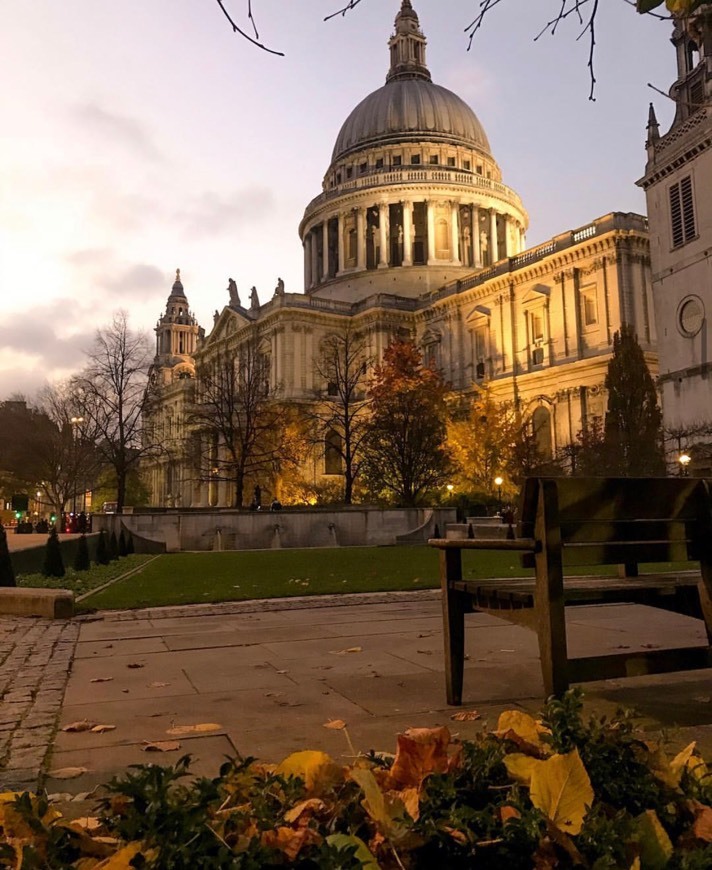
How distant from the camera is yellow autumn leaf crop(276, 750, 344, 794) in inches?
92.0

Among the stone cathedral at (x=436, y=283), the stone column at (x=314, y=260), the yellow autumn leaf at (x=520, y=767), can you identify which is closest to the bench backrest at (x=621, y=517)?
the yellow autumn leaf at (x=520, y=767)

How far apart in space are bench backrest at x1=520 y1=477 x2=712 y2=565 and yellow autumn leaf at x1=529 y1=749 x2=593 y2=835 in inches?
61.4

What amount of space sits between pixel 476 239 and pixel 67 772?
78.0 meters

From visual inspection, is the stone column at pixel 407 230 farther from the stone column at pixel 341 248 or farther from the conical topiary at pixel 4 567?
the conical topiary at pixel 4 567

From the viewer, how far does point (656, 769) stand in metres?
2.45

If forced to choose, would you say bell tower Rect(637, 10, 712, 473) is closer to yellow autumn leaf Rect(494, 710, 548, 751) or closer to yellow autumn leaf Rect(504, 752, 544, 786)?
yellow autumn leaf Rect(494, 710, 548, 751)

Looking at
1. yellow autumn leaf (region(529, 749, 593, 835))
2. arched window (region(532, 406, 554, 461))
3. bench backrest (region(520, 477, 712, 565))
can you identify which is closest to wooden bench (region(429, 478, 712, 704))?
bench backrest (region(520, 477, 712, 565))

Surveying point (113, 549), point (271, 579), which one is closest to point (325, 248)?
point (113, 549)

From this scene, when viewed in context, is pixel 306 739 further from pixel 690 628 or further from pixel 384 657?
pixel 690 628

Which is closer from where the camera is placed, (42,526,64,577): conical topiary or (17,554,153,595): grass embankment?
(17,554,153,595): grass embankment

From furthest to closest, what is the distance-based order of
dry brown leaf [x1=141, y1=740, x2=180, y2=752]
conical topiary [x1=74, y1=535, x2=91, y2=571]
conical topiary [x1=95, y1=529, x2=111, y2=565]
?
conical topiary [x1=95, y1=529, x2=111, y2=565] < conical topiary [x1=74, y1=535, x2=91, y2=571] < dry brown leaf [x1=141, y1=740, x2=180, y2=752]

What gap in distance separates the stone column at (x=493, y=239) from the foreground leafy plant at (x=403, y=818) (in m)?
78.8

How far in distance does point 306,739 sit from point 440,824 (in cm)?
178

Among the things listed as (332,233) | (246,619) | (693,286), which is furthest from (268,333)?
(246,619)
